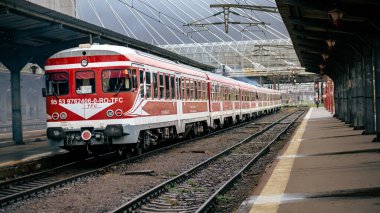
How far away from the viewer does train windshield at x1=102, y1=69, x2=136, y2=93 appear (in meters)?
13.7

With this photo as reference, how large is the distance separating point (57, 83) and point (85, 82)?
0.77 meters

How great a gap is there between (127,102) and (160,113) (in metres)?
2.60

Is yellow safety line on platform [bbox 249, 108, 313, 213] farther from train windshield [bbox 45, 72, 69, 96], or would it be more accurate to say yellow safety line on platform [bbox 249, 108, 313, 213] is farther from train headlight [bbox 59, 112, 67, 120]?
train windshield [bbox 45, 72, 69, 96]

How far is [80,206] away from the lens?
→ 28.1 ft

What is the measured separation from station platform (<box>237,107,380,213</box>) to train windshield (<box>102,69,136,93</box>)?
428cm

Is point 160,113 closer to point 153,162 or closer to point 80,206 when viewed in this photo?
point 153,162

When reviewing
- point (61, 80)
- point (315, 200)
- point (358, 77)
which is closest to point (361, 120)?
point (358, 77)

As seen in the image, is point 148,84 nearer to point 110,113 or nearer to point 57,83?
point 110,113

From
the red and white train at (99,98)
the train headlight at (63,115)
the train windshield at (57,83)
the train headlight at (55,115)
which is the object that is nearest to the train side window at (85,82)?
the red and white train at (99,98)

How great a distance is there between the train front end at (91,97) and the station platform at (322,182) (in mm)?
4128

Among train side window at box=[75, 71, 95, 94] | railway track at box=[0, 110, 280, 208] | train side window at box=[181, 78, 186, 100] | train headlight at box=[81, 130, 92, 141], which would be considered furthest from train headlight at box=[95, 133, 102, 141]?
train side window at box=[181, 78, 186, 100]

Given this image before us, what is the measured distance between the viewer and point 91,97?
13.8 metres

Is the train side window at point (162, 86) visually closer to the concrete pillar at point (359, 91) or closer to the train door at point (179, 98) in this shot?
the train door at point (179, 98)

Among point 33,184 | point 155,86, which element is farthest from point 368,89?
point 33,184
